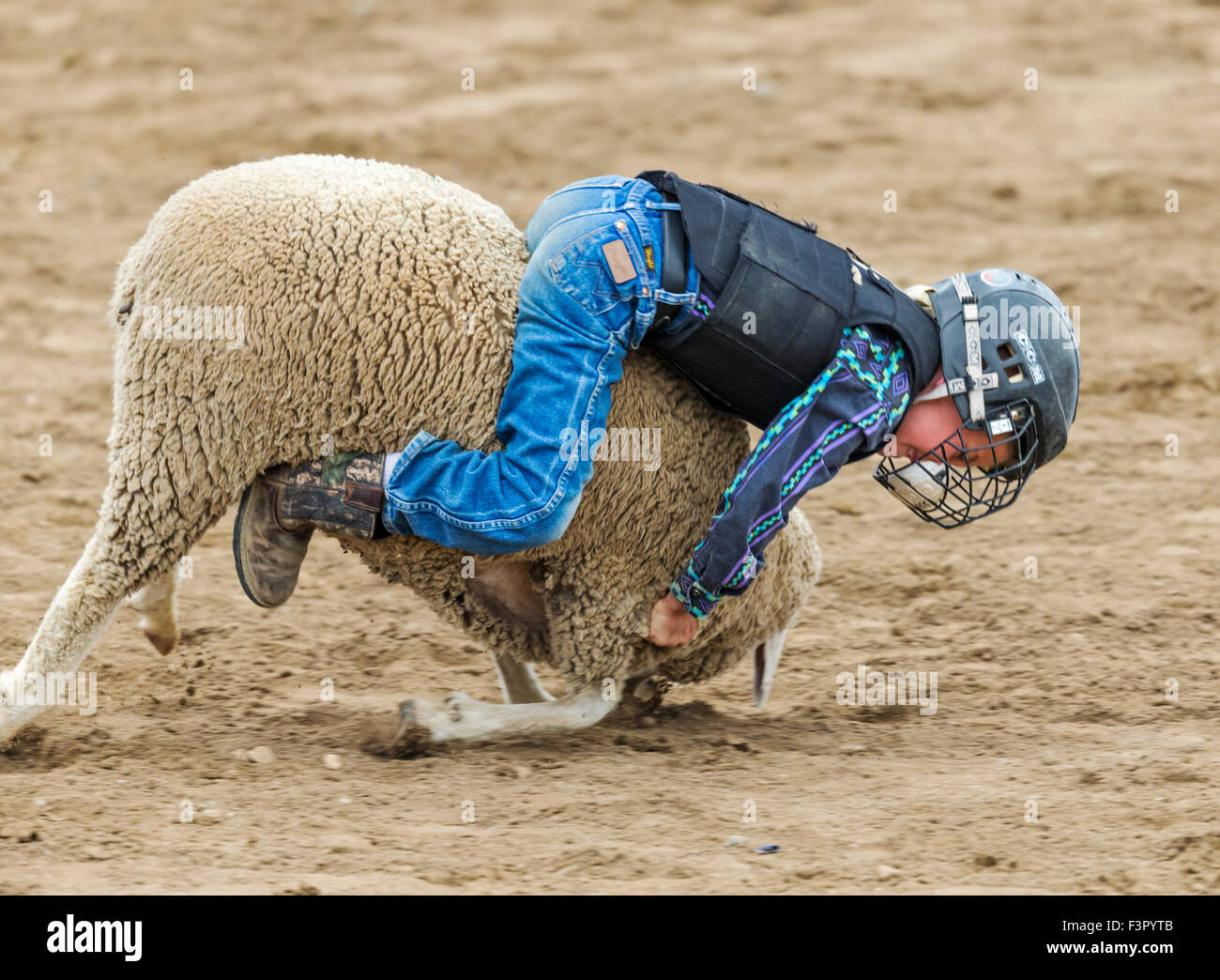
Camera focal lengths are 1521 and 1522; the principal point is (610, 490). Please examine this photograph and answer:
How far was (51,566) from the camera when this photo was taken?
499 cm

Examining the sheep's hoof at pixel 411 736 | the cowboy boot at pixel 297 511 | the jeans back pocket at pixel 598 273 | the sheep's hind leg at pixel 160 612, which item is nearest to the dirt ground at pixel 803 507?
A: the sheep's hoof at pixel 411 736

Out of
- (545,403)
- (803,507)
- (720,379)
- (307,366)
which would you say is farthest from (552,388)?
(803,507)

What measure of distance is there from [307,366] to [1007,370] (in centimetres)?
167

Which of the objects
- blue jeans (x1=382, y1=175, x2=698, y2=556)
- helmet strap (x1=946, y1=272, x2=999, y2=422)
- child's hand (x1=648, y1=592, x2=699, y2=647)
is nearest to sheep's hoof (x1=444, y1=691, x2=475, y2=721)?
child's hand (x1=648, y1=592, x2=699, y2=647)

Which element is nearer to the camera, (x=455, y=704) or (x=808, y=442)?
(x=808, y=442)

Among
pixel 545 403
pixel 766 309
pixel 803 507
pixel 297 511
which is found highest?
pixel 766 309

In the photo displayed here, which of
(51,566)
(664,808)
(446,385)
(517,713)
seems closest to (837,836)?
(664,808)

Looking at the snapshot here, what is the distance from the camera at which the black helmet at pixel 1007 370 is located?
366 centimetres

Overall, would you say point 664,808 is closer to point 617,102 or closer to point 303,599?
point 303,599

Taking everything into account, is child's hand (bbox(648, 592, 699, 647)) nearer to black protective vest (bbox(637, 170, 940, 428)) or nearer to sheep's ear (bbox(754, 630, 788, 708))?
sheep's ear (bbox(754, 630, 788, 708))

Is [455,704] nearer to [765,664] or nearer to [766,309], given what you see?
[765,664]

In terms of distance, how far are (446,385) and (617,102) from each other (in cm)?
678

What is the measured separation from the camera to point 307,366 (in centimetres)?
348
